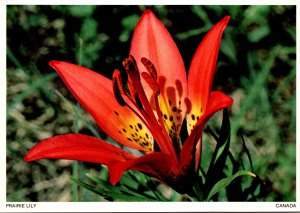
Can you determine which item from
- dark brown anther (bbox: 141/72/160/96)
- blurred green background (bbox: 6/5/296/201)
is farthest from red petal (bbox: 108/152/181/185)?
blurred green background (bbox: 6/5/296/201)

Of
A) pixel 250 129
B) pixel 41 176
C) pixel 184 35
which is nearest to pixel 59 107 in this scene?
pixel 41 176

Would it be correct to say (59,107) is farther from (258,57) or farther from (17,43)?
(258,57)

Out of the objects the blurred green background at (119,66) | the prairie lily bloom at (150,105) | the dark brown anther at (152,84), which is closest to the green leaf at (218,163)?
the prairie lily bloom at (150,105)

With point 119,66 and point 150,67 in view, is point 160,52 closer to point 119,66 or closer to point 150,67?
point 150,67

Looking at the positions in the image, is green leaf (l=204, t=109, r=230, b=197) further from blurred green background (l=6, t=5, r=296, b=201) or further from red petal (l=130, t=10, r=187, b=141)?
blurred green background (l=6, t=5, r=296, b=201)

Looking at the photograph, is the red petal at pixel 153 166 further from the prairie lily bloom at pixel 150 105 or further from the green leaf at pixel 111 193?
the green leaf at pixel 111 193

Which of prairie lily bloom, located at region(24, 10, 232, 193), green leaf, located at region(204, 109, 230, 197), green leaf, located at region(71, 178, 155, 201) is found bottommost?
green leaf, located at region(71, 178, 155, 201)
